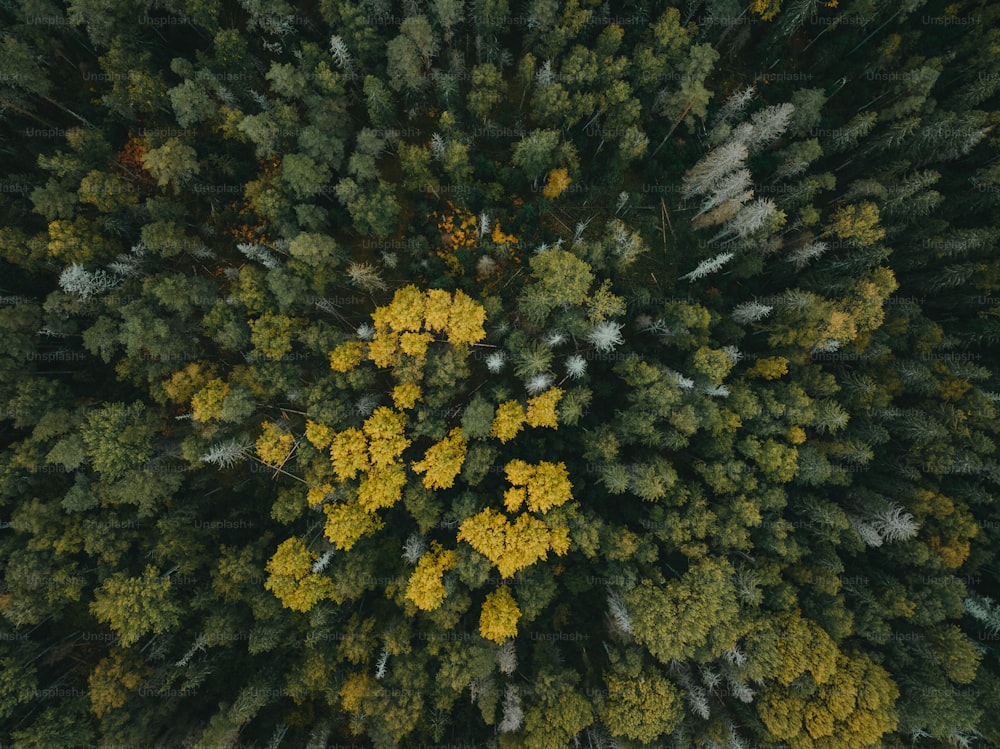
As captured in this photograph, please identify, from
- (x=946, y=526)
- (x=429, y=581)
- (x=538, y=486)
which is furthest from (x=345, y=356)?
(x=946, y=526)

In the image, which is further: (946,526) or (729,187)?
(729,187)

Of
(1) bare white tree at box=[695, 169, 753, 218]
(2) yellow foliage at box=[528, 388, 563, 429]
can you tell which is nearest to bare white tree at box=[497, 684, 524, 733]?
(2) yellow foliage at box=[528, 388, 563, 429]

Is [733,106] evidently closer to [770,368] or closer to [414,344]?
[770,368]

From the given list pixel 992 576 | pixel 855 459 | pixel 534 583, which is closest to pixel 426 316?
pixel 534 583

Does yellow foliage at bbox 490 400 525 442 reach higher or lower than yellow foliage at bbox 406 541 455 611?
higher

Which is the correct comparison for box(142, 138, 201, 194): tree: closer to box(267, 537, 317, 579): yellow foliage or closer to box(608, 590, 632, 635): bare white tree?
box(267, 537, 317, 579): yellow foliage

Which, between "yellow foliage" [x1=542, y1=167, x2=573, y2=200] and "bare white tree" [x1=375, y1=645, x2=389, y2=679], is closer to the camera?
"bare white tree" [x1=375, y1=645, x2=389, y2=679]

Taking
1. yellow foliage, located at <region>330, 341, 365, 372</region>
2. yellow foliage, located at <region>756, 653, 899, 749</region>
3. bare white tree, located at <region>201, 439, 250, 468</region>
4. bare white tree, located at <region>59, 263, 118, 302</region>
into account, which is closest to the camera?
yellow foliage, located at <region>756, 653, 899, 749</region>
